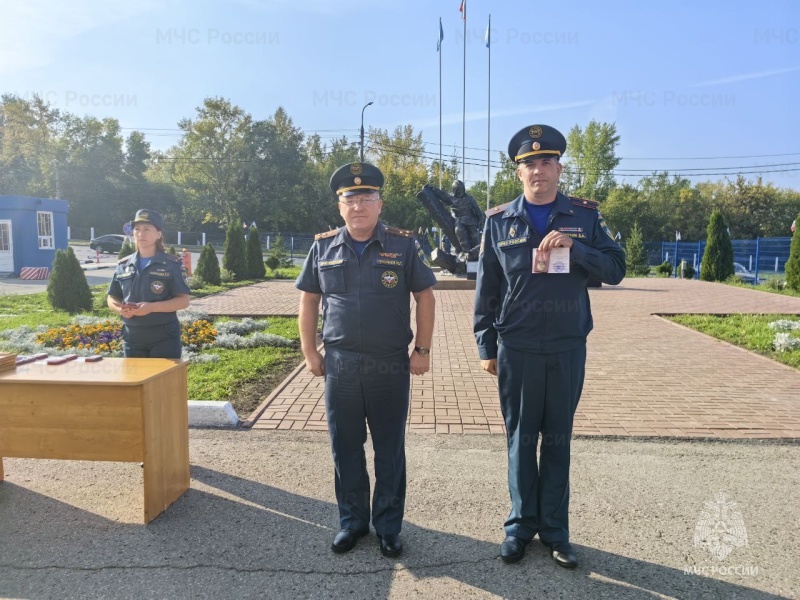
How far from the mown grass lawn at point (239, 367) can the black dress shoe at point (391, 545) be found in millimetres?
Answer: 2610

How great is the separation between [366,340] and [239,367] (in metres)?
4.53

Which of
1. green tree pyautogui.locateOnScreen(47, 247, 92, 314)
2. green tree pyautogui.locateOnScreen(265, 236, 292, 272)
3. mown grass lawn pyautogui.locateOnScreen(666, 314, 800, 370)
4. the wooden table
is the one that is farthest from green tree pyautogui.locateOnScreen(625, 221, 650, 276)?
the wooden table

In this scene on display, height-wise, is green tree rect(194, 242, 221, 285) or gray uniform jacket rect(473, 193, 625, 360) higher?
gray uniform jacket rect(473, 193, 625, 360)

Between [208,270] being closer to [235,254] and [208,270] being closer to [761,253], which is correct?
[235,254]

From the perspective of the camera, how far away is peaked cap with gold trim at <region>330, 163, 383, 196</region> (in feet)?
9.83

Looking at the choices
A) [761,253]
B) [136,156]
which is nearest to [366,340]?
[761,253]

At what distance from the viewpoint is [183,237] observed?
165ft

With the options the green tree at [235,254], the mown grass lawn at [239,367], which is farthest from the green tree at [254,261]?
the mown grass lawn at [239,367]

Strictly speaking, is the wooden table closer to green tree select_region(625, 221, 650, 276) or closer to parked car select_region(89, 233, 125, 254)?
green tree select_region(625, 221, 650, 276)

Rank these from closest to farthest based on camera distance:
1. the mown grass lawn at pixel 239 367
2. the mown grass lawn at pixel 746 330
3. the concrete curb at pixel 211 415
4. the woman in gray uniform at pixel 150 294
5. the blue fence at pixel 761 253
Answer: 1. the woman in gray uniform at pixel 150 294
2. the concrete curb at pixel 211 415
3. the mown grass lawn at pixel 239 367
4. the mown grass lawn at pixel 746 330
5. the blue fence at pixel 761 253

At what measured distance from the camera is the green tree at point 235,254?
21.0 meters

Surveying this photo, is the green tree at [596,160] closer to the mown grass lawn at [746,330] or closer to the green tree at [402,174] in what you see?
the green tree at [402,174]

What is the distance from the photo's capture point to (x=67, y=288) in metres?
12.2

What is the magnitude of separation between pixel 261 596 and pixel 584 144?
186 feet
